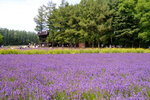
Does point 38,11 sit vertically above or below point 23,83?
above

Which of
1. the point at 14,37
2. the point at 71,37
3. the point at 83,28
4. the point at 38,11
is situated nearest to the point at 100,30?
the point at 83,28

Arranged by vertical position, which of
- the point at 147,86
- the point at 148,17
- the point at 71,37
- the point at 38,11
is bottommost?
the point at 147,86

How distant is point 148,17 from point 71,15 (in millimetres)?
14743

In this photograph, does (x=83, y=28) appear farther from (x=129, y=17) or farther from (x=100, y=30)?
(x=129, y=17)

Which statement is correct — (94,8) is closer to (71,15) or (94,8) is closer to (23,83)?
(71,15)

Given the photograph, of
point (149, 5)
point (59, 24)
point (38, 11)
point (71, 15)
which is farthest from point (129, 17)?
point (38, 11)

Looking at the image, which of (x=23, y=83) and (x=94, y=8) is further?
(x=94, y=8)

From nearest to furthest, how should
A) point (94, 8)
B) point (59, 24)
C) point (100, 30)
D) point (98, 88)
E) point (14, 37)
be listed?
point (98, 88)
point (100, 30)
point (94, 8)
point (59, 24)
point (14, 37)

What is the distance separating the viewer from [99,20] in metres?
30.1

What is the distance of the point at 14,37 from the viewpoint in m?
97.5

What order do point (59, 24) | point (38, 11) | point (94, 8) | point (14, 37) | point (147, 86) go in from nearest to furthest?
point (147, 86) → point (94, 8) → point (59, 24) → point (38, 11) → point (14, 37)

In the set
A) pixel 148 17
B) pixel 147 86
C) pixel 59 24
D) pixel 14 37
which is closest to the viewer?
pixel 147 86

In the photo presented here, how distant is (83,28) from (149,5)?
11875 mm

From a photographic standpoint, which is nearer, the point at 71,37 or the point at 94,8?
the point at 94,8
